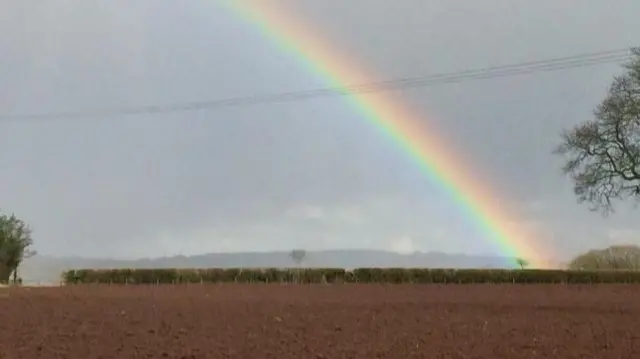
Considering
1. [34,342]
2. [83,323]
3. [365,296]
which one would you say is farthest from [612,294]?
[34,342]

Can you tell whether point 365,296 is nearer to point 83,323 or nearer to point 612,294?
point 612,294

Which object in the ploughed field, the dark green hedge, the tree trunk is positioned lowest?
the ploughed field

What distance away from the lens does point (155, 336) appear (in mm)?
15633

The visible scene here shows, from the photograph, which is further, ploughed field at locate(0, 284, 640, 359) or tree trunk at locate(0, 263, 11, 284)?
tree trunk at locate(0, 263, 11, 284)

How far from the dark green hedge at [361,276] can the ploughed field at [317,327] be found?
41.4 ft

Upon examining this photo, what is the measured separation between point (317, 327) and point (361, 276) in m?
22.8

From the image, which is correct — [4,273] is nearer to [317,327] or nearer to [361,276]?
[361,276]

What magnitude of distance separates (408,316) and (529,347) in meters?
5.75

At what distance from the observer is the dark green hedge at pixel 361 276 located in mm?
40000

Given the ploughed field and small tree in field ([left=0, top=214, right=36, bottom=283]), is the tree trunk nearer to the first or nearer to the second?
small tree in field ([left=0, top=214, right=36, bottom=283])

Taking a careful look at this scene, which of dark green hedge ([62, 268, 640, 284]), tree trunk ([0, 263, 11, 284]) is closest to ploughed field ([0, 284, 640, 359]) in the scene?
dark green hedge ([62, 268, 640, 284])

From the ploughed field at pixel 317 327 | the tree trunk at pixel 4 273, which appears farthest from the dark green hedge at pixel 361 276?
the tree trunk at pixel 4 273

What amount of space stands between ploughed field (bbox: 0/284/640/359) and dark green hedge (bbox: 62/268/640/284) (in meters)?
12.6

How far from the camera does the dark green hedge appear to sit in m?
40.0
